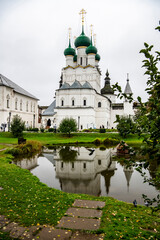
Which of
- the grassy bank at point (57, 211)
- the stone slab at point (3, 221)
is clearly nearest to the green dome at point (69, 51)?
the grassy bank at point (57, 211)

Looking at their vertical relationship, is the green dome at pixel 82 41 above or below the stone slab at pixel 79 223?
above

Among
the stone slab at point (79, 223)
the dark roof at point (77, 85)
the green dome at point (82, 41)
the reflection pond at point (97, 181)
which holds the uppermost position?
the green dome at point (82, 41)

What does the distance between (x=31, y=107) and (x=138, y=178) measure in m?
44.8

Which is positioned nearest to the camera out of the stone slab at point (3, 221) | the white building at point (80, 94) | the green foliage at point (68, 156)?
the stone slab at point (3, 221)

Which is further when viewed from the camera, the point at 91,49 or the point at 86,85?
the point at 91,49

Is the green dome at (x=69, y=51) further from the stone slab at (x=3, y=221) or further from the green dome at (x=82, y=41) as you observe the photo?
the stone slab at (x=3, y=221)

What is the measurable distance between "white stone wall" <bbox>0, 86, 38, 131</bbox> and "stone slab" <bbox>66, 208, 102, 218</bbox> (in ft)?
117

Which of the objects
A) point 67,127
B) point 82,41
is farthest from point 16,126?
point 82,41

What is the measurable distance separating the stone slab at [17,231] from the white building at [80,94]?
3861cm

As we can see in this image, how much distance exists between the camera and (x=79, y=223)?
427 cm

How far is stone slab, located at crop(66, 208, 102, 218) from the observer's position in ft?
15.4

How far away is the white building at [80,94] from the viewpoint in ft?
144

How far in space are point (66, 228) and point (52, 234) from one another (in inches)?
13.9

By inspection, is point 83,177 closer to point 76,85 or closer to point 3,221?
point 3,221
